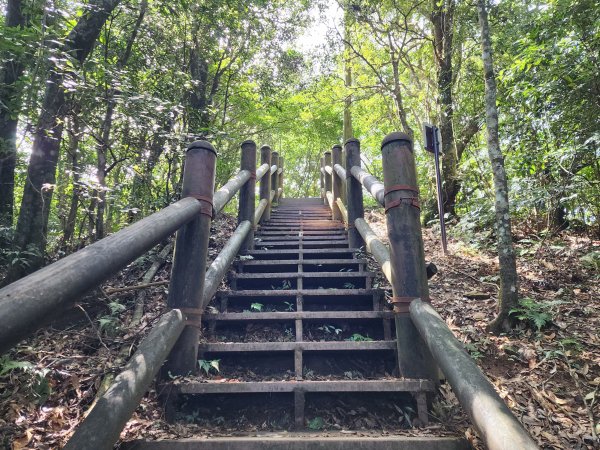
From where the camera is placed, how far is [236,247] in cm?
348

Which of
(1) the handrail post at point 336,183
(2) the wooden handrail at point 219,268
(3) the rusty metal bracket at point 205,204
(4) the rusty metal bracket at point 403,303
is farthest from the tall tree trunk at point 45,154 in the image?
(1) the handrail post at point 336,183

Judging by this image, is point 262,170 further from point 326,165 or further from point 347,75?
point 347,75

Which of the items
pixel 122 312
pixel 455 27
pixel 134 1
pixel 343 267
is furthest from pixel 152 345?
pixel 455 27

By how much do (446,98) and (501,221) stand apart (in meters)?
4.83

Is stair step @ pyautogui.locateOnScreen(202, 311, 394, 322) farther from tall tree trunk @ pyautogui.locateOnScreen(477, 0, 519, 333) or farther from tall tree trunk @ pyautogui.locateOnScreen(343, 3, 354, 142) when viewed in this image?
tall tree trunk @ pyautogui.locateOnScreen(343, 3, 354, 142)

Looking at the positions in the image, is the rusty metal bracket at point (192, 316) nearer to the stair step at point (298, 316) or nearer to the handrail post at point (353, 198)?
the stair step at point (298, 316)

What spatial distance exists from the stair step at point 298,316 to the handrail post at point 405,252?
1.40 ft

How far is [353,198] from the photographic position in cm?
432

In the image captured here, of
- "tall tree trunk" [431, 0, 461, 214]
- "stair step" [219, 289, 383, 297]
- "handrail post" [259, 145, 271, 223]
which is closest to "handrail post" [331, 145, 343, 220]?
"handrail post" [259, 145, 271, 223]

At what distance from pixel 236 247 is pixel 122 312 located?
3.68ft

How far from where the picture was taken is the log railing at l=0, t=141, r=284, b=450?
3.10 feet

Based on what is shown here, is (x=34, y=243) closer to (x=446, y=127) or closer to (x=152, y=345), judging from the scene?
(x=152, y=345)

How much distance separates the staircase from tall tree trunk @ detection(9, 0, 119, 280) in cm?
175

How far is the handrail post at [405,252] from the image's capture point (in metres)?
2.19
